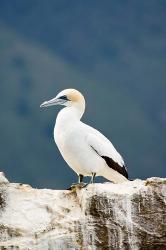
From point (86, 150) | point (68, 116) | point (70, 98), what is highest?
point (70, 98)

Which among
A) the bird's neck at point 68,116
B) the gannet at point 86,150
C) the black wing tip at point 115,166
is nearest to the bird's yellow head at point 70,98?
the bird's neck at point 68,116

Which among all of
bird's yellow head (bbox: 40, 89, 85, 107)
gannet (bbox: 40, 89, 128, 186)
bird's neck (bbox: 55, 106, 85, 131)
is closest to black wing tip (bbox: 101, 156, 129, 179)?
gannet (bbox: 40, 89, 128, 186)

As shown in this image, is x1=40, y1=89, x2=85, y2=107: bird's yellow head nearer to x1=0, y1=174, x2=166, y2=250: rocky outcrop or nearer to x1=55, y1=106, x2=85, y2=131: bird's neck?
x1=55, y1=106, x2=85, y2=131: bird's neck

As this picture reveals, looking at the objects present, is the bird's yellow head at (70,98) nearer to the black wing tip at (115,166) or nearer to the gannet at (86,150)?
the gannet at (86,150)

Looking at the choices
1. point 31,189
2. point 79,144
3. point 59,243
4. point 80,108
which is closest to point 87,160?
point 79,144

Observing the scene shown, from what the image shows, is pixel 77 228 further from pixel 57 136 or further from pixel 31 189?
pixel 57 136

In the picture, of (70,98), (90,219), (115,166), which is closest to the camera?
(90,219)

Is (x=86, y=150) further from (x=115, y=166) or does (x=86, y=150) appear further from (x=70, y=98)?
(x=70, y=98)

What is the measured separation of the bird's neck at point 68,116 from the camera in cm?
1326

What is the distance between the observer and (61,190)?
11.2 m

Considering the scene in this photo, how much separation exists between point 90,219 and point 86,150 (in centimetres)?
301

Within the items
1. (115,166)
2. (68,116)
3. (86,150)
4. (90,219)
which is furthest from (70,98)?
(90,219)

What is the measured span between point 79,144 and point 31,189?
229cm

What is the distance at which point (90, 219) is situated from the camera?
1030 cm
